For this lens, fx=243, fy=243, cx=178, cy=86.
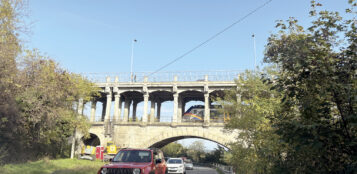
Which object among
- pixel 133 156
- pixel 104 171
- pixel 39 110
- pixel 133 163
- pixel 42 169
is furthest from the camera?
pixel 39 110

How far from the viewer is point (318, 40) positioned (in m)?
5.02

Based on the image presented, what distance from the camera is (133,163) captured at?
8672 millimetres

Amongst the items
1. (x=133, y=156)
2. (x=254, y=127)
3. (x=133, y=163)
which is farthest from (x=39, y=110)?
(x=254, y=127)

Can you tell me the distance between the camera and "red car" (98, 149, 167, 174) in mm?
7854

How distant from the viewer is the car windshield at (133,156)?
926 centimetres

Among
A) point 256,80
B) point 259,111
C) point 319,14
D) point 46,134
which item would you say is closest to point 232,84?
point 256,80

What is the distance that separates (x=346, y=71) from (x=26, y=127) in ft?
76.0

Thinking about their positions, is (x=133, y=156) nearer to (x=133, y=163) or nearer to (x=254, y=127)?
(x=133, y=163)

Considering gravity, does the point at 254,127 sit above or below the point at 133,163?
above

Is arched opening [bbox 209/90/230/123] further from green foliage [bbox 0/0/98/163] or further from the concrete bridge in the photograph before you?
green foliage [bbox 0/0/98/163]

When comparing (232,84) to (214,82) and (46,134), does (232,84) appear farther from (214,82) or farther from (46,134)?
(46,134)

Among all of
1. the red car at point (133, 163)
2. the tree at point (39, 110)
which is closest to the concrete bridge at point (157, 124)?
the tree at point (39, 110)

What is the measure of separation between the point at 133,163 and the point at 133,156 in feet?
2.79

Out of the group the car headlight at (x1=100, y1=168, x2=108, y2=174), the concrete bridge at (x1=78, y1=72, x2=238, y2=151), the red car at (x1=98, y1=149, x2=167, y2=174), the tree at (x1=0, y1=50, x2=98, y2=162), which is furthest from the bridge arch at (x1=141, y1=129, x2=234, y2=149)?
the car headlight at (x1=100, y1=168, x2=108, y2=174)
